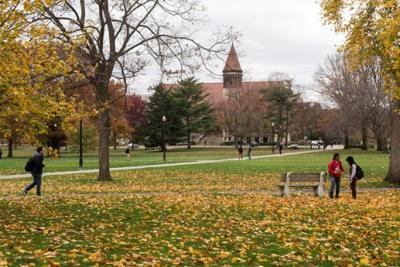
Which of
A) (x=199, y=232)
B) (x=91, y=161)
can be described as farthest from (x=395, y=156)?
(x=91, y=161)

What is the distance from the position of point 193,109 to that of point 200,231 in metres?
82.6

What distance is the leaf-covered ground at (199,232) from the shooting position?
810cm

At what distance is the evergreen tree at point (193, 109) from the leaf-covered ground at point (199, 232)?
7512 centimetres

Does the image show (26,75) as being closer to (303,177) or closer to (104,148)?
(303,177)

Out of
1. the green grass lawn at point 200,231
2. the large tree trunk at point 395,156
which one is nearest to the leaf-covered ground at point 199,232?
the green grass lawn at point 200,231

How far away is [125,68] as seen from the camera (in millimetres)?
25078

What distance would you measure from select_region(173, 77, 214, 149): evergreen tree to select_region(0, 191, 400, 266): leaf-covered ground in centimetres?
7512

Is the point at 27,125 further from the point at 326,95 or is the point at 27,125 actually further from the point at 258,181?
the point at 326,95

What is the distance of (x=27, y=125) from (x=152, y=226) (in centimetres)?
365

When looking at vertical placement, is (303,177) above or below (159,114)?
below

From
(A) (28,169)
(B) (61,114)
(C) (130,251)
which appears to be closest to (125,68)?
(A) (28,169)

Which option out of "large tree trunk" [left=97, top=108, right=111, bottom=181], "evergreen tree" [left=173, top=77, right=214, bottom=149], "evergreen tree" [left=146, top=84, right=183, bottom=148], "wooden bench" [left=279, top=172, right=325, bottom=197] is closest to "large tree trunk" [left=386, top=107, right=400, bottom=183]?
"wooden bench" [left=279, top=172, right=325, bottom=197]

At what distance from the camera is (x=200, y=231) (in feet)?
35.6

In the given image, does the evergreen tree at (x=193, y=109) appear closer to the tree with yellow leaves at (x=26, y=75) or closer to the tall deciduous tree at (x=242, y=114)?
the tall deciduous tree at (x=242, y=114)
